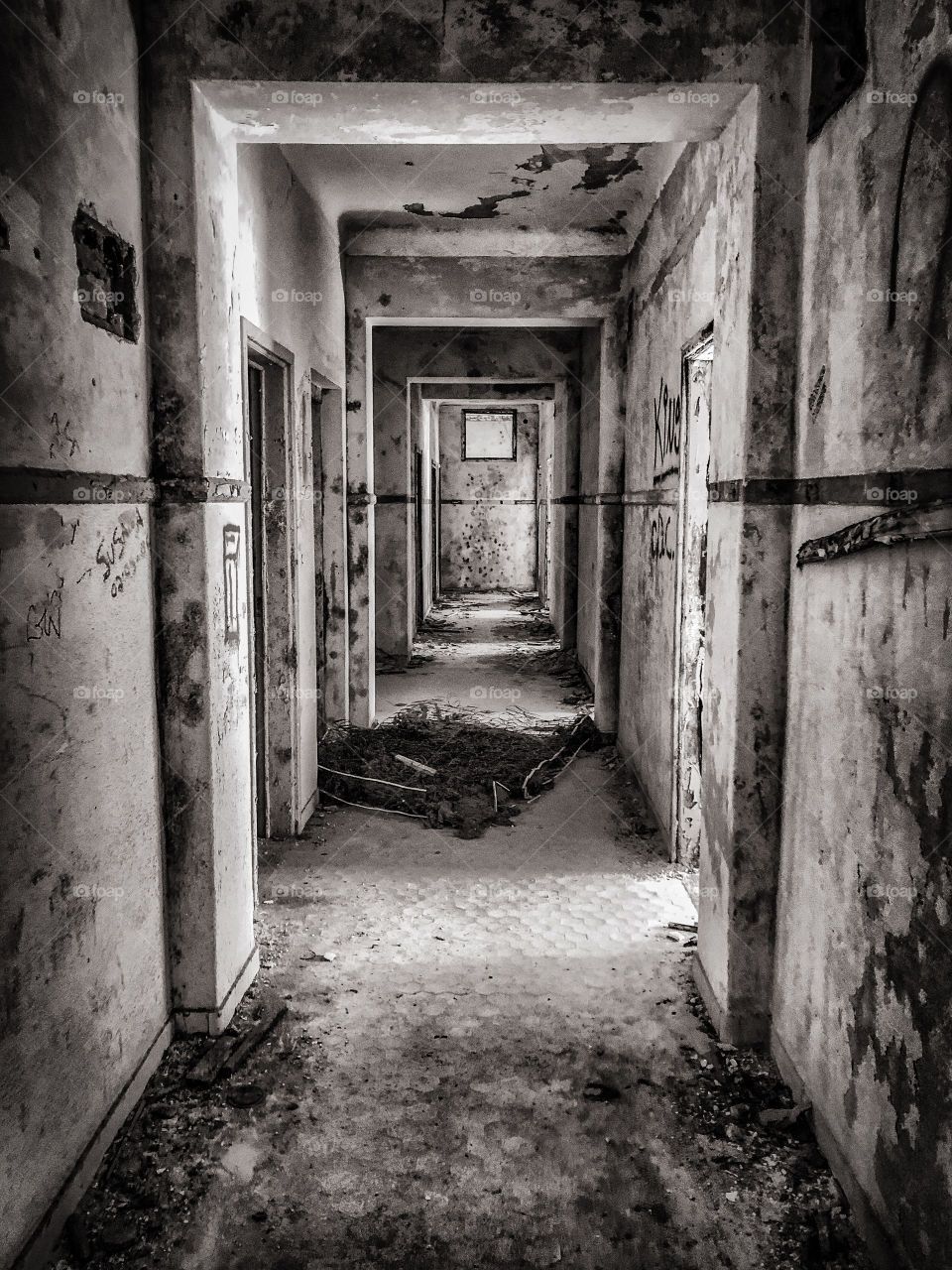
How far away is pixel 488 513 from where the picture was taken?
1647 centimetres

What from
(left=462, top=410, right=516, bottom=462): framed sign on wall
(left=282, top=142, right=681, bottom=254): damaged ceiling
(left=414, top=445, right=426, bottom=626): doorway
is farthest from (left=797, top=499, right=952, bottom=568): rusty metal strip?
(left=462, top=410, right=516, bottom=462): framed sign on wall

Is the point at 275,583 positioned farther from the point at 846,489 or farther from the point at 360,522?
the point at 846,489

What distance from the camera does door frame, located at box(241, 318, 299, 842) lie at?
4.37 m

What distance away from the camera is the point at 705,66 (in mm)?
2664

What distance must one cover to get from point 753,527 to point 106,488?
6.23 ft

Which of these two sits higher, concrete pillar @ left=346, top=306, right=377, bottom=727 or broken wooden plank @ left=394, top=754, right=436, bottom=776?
concrete pillar @ left=346, top=306, right=377, bottom=727

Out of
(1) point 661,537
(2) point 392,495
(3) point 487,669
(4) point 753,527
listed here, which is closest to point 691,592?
(1) point 661,537

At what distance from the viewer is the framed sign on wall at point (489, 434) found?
16.4 m

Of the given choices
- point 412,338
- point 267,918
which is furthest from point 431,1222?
point 412,338

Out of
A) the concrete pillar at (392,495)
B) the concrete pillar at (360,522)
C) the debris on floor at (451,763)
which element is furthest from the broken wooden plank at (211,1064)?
the concrete pillar at (392,495)

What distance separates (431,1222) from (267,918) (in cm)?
187

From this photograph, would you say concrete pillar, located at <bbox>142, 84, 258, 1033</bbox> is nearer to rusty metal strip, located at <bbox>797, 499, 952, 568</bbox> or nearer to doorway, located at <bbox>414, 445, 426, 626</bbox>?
rusty metal strip, located at <bbox>797, 499, 952, 568</bbox>

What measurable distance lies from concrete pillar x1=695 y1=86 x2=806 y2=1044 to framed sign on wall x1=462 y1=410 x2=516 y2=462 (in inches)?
529

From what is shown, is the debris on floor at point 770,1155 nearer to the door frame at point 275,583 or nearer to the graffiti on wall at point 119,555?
the graffiti on wall at point 119,555
